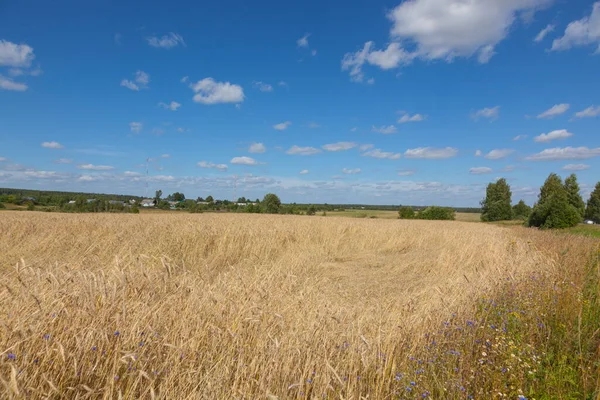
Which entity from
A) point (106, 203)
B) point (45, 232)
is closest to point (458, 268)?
point (45, 232)

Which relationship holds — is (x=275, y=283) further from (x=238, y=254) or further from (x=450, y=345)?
(x=238, y=254)

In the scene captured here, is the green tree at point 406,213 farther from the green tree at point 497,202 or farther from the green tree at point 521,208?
the green tree at point 521,208

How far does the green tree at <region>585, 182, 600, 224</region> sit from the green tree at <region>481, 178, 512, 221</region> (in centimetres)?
1823

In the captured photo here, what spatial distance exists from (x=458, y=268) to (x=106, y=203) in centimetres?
4216

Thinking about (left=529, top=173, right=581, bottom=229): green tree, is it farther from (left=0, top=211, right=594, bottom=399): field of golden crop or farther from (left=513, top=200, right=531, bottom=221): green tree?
(left=513, top=200, right=531, bottom=221): green tree

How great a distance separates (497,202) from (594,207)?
890 inches

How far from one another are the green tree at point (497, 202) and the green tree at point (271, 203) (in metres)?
43.7

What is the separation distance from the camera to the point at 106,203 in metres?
38.8

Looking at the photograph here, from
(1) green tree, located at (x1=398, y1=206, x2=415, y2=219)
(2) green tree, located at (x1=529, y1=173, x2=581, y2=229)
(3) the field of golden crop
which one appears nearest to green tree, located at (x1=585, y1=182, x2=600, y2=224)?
(2) green tree, located at (x1=529, y1=173, x2=581, y2=229)

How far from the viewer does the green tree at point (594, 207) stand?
209 feet

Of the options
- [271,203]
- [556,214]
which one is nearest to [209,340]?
[556,214]

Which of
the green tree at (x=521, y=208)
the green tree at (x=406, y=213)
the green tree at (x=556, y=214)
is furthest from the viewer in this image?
the green tree at (x=521, y=208)

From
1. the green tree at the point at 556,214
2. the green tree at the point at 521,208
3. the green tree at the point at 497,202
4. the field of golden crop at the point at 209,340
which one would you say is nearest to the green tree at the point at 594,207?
the green tree at the point at 521,208

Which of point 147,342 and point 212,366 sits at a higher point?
point 147,342
